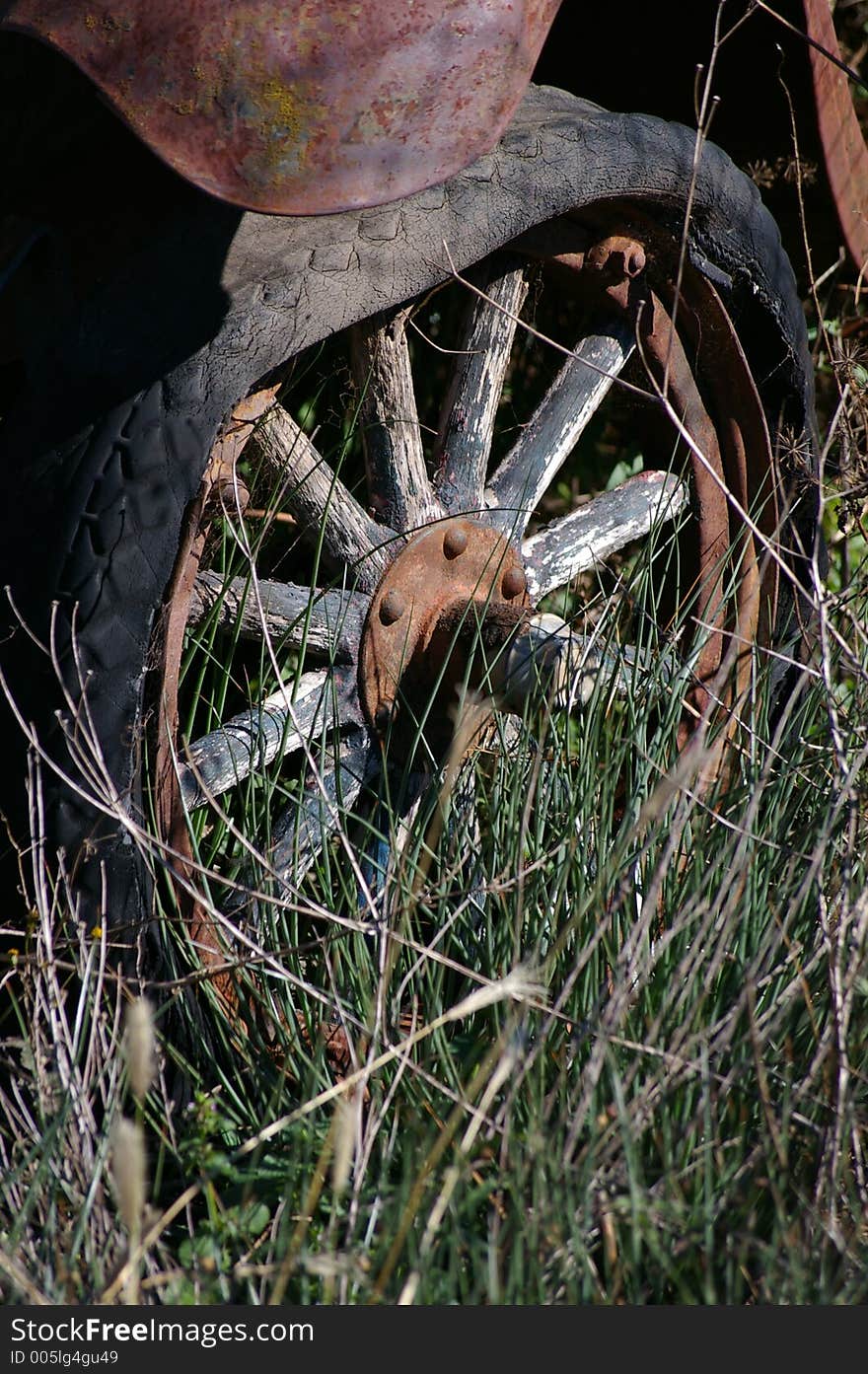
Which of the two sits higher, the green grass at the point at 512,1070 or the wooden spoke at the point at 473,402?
the wooden spoke at the point at 473,402

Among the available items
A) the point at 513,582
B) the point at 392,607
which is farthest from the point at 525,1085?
the point at 513,582

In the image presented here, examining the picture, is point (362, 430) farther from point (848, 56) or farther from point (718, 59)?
point (848, 56)

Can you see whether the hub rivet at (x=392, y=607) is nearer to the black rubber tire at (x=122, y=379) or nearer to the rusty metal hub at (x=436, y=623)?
the rusty metal hub at (x=436, y=623)

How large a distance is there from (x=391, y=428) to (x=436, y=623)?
27cm

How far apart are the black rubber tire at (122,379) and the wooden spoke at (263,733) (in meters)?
0.20

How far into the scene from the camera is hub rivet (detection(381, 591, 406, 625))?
1696 millimetres

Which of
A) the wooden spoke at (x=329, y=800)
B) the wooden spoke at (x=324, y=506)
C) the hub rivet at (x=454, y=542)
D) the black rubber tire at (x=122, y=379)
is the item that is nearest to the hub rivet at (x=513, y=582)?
the hub rivet at (x=454, y=542)

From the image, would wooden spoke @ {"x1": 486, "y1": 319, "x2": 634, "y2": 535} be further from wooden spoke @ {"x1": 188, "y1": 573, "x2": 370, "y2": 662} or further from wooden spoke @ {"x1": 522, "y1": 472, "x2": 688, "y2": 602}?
wooden spoke @ {"x1": 188, "y1": 573, "x2": 370, "y2": 662}

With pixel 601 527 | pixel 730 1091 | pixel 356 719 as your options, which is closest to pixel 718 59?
pixel 601 527

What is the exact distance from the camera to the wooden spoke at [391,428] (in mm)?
1659

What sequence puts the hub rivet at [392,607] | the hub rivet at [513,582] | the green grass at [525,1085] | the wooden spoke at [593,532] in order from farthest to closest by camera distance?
the wooden spoke at [593,532] → the hub rivet at [513,582] → the hub rivet at [392,607] → the green grass at [525,1085]

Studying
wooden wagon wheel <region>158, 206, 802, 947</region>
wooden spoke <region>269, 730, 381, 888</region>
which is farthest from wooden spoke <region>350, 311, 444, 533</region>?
wooden spoke <region>269, 730, 381, 888</region>

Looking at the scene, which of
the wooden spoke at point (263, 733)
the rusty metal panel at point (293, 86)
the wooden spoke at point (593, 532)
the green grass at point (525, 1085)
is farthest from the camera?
the wooden spoke at point (593, 532)

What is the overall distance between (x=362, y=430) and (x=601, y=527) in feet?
1.67
